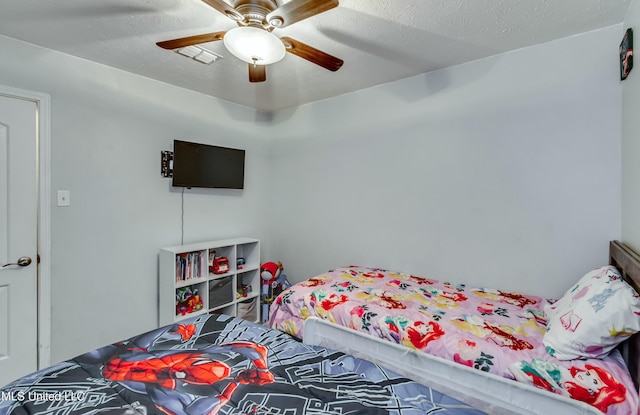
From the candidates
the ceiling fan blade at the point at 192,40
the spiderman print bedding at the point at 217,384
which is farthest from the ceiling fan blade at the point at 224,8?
the spiderman print bedding at the point at 217,384

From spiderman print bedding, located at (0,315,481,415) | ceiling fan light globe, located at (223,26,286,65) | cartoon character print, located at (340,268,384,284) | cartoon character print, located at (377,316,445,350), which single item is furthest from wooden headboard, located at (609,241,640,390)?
ceiling fan light globe, located at (223,26,286,65)

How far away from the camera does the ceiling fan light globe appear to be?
1479 mm

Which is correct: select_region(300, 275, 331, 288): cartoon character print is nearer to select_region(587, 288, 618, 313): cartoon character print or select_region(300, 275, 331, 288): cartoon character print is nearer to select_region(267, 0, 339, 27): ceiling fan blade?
select_region(587, 288, 618, 313): cartoon character print

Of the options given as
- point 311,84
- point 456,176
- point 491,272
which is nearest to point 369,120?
point 311,84

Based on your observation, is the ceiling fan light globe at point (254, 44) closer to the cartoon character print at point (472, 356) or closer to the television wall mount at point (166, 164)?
the television wall mount at point (166, 164)

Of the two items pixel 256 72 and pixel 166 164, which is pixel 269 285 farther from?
pixel 256 72

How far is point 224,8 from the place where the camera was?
54.5 inches

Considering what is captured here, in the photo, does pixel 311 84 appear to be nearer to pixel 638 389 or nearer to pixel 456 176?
pixel 456 176

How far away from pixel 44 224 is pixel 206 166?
1.31m

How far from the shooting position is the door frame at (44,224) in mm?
2176

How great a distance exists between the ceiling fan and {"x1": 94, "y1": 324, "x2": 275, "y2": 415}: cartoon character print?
1463 mm

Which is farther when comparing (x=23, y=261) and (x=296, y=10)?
(x=23, y=261)

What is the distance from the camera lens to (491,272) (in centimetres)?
235

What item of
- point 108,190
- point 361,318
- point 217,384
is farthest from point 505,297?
point 108,190
